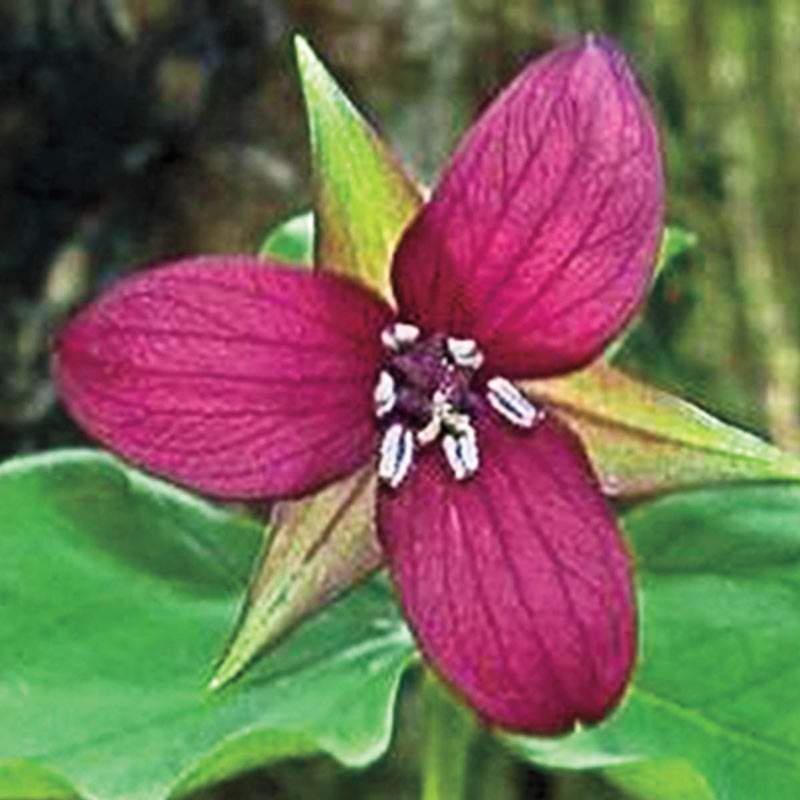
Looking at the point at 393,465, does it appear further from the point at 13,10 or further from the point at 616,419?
A: the point at 13,10

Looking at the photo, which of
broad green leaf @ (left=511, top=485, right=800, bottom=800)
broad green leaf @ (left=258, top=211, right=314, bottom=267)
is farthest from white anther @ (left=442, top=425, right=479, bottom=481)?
broad green leaf @ (left=258, top=211, right=314, bottom=267)

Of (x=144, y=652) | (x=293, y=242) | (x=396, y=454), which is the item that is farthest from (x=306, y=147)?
(x=396, y=454)

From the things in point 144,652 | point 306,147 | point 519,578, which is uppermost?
point 519,578

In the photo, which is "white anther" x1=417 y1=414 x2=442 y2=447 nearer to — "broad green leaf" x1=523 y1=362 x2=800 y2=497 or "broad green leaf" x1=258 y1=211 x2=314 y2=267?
"broad green leaf" x1=523 y1=362 x2=800 y2=497

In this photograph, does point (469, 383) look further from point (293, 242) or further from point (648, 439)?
point (293, 242)

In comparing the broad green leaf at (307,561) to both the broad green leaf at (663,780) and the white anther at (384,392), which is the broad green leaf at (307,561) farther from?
the broad green leaf at (663,780)

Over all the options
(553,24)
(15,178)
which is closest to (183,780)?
(15,178)
